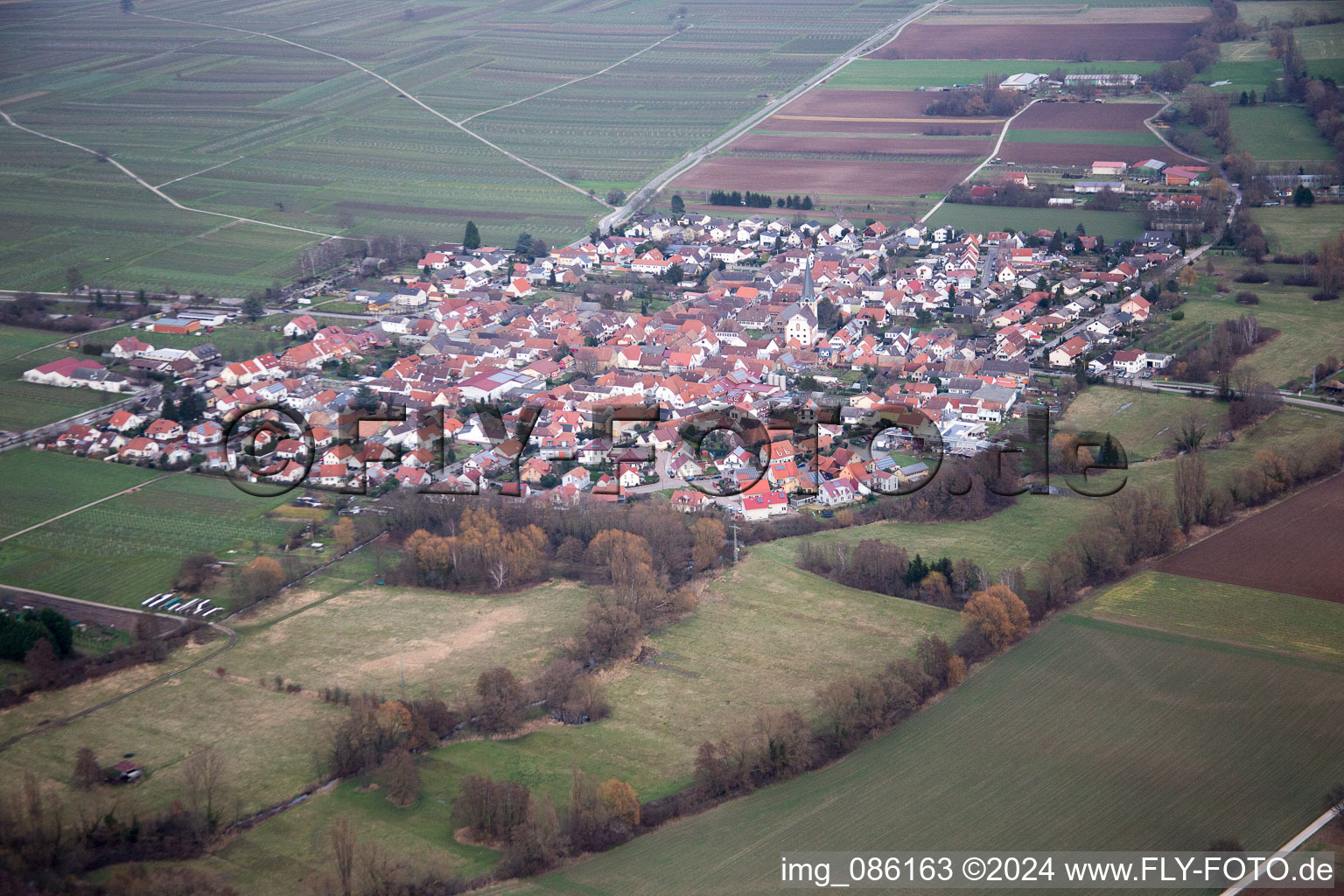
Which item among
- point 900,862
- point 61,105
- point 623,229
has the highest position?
point 61,105

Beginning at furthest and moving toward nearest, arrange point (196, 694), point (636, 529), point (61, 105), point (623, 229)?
point (61, 105), point (623, 229), point (636, 529), point (196, 694)

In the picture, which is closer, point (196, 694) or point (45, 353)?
point (196, 694)

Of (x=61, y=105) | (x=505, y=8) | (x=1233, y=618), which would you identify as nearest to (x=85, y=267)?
(x=61, y=105)

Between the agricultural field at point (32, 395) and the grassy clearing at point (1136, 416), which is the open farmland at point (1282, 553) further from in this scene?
the agricultural field at point (32, 395)

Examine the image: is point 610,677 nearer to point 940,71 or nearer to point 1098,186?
point 1098,186

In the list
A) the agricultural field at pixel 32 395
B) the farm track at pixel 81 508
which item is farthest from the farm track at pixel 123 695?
the agricultural field at pixel 32 395

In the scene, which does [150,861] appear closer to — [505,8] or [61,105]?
[61,105]

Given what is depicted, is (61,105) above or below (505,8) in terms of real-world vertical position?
below
